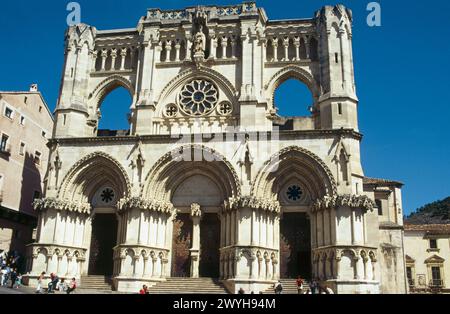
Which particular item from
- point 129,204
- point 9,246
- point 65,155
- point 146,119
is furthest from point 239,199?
point 9,246

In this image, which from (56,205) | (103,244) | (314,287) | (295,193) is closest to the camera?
(314,287)

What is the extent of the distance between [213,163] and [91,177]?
24.4ft

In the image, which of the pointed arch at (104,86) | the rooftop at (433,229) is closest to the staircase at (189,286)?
the pointed arch at (104,86)

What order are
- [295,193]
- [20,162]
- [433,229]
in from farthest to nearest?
[433,229] → [20,162] → [295,193]

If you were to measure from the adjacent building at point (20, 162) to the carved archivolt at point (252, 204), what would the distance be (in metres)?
16.0

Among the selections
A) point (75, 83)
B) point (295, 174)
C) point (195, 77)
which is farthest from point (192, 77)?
point (295, 174)

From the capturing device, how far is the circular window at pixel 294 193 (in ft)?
87.2

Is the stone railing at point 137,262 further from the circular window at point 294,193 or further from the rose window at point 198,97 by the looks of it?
the rose window at point 198,97

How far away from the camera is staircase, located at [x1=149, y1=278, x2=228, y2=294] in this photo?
961 inches

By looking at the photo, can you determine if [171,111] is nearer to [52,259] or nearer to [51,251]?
[51,251]

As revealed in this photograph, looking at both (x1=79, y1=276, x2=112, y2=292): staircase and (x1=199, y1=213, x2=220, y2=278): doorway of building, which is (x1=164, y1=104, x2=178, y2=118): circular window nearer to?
(x1=199, y1=213, x2=220, y2=278): doorway of building

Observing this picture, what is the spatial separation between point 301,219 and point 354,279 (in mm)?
4701

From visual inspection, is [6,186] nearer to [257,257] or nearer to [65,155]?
[65,155]

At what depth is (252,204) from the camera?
81.0 feet
